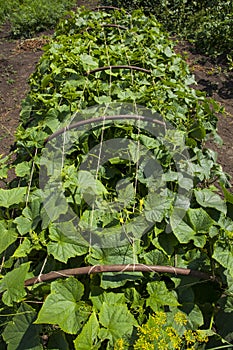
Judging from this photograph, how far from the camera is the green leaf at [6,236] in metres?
2.01

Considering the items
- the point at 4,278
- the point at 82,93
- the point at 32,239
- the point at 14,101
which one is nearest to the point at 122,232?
the point at 32,239

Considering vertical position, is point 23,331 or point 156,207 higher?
point 156,207

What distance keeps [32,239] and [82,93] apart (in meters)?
1.25

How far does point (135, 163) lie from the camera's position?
2465 millimetres

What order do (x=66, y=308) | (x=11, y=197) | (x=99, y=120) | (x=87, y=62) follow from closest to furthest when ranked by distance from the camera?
(x=66, y=308) → (x=11, y=197) → (x=99, y=120) → (x=87, y=62)

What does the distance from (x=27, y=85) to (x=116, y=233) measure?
4200 millimetres

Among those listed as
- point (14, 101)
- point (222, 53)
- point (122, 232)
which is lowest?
point (14, 101)

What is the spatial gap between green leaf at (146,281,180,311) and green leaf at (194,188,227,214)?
0.45m

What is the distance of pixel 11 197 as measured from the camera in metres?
2.28

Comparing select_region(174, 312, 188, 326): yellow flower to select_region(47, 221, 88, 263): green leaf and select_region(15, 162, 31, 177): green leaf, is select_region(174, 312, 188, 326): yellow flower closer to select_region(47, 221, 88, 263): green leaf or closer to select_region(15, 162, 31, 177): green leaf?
select_region(47, 221, 88, 263): green leaf

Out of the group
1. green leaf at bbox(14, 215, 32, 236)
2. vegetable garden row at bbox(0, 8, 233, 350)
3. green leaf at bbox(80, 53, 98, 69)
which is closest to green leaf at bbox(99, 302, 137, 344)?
vegetable garden row at bbox(0, 8, 233, 350)

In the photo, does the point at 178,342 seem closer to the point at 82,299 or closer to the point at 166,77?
the point at 82,299

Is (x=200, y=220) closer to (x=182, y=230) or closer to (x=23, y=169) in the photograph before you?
(x=182, y=230)

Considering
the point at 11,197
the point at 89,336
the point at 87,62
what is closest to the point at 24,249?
the point at 11,197
